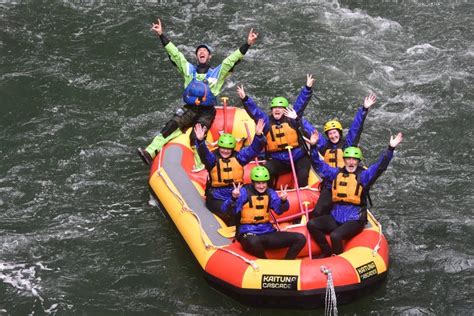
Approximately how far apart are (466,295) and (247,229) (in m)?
2.71

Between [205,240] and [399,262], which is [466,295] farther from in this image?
[205,240]

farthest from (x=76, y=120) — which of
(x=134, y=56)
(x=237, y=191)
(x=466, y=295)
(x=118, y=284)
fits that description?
(x=466, y=295)

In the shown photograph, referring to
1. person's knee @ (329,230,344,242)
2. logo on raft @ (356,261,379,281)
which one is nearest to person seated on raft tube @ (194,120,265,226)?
person's knee @ (329,230,344,242)

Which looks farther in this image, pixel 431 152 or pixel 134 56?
pixel 134 56

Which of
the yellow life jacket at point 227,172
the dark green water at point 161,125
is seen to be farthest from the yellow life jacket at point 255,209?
the dark green water at point 161,125

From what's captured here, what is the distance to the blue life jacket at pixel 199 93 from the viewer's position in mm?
9758

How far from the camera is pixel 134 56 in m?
14.1

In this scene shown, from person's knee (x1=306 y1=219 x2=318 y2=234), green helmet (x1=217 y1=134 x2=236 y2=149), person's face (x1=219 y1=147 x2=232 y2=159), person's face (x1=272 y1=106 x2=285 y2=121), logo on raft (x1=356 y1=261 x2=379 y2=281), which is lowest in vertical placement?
logo on raft (x1=356 y1=261 x2=379 y2=281)

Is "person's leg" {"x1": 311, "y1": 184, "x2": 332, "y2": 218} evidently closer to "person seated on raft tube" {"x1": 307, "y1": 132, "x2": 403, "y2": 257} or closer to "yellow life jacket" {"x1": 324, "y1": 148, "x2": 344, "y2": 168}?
"person seated on raft tube" {"x1": 307, "y1": 132, "x2": 403, "y2": 257}

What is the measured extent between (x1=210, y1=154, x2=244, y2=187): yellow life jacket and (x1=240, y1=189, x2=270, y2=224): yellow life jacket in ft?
1.91

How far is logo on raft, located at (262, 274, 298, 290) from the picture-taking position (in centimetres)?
744

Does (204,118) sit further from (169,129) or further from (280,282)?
(280,282)

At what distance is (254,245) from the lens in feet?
25.7

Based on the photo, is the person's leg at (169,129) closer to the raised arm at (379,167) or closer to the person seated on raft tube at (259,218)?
the person seated on raft tube at (259,218)
